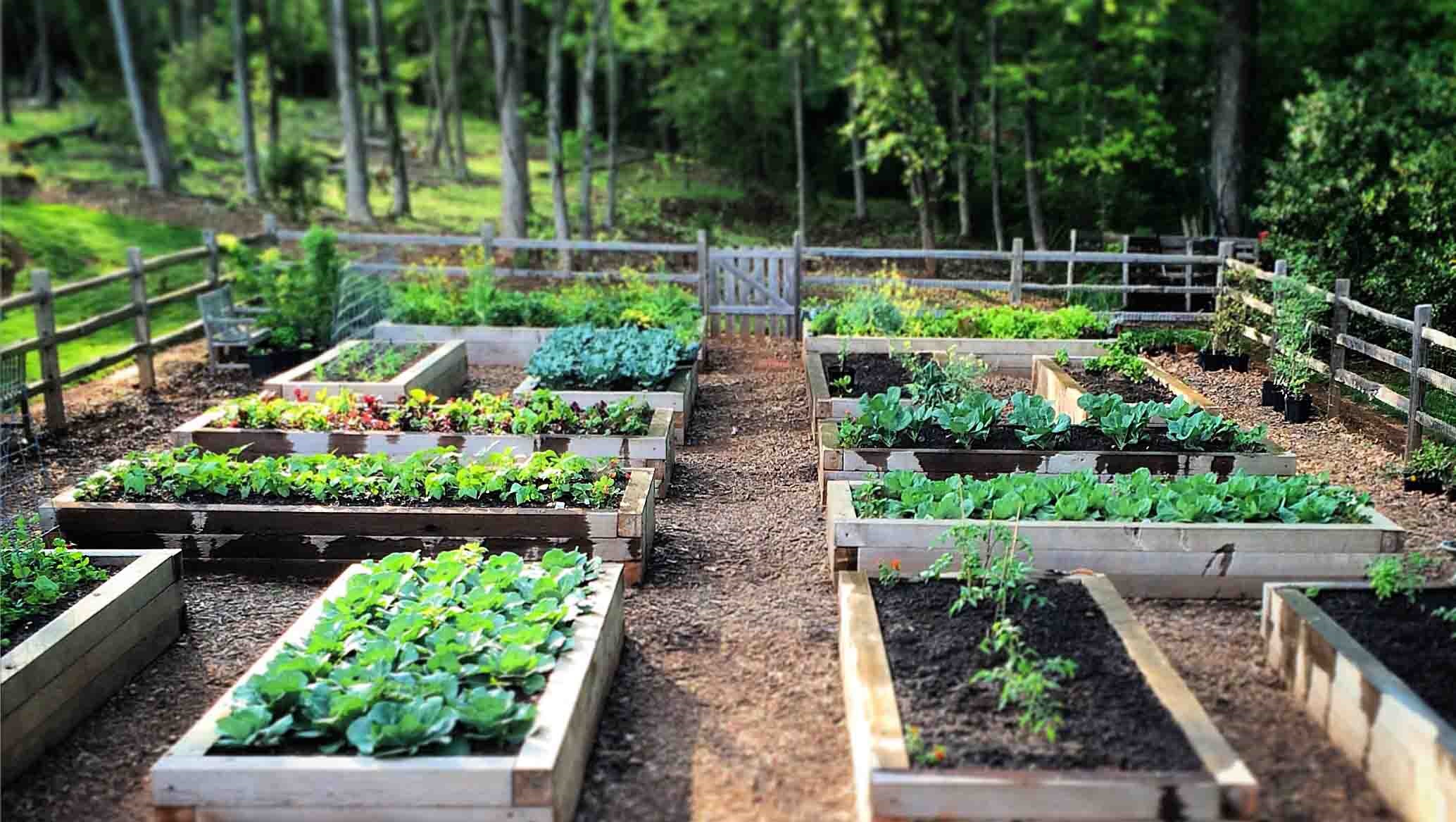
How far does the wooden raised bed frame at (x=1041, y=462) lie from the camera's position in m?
7.20

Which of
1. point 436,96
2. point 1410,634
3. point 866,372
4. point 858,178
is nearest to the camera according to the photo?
point 1410,634

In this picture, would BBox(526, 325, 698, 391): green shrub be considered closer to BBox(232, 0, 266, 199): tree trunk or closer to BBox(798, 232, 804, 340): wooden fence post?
BBox(798, 232, 804, 340): wooden fence post

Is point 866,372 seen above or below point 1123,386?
above

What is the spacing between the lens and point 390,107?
22.3 metres

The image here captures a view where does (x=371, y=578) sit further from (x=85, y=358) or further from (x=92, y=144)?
(x=92, y=144)

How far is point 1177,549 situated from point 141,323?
929 centimetres

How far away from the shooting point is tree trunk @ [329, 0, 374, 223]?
18500mm

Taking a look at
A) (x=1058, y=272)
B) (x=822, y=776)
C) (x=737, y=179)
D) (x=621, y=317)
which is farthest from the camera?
(x=737, y=179)

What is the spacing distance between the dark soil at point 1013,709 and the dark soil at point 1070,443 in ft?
7.29

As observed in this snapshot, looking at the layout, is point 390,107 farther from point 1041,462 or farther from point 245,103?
point 1041,462

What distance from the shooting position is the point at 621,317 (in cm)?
1180

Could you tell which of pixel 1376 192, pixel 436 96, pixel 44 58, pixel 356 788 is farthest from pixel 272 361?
pixel 44 58

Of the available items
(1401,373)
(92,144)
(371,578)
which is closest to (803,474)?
(371,578)

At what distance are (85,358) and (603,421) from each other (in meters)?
7.15
